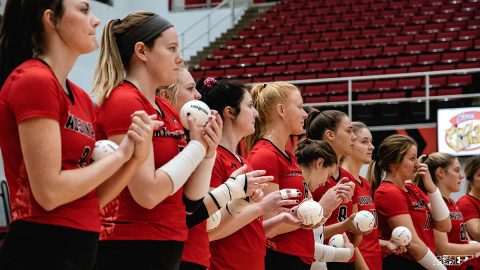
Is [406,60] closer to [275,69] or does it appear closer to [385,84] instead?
[385,84]

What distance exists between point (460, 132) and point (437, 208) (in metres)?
4.76

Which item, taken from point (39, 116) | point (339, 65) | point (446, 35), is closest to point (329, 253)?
point (39, 116)

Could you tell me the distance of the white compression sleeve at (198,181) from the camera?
2785 millimetres

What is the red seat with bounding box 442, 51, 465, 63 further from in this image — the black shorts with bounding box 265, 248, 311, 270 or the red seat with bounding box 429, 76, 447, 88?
the black shorts with bounding box 265, 248, 311, 270

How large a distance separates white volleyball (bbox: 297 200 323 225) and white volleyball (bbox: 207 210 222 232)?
53 cm

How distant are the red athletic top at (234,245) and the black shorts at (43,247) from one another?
1.44 m

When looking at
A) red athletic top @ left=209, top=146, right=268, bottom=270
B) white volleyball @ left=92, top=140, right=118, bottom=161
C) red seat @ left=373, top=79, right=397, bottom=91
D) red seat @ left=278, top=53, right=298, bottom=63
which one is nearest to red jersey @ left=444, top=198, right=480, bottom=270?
red athletic top @ left=209, top=146, right=268, bottom=270

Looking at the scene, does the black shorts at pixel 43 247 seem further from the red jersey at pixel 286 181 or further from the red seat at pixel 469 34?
the red seat at pixel 469 34

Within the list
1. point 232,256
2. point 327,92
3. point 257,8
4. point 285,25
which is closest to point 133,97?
point 232,256

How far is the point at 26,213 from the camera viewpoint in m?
2.19

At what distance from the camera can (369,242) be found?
534 centimetres

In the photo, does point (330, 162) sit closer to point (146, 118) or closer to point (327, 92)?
point (146, 118)

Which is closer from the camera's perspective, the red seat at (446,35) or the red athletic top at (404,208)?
the red athletic top at (404,208)

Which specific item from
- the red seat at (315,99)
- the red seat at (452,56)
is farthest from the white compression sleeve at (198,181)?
the red seat at (452,56)
